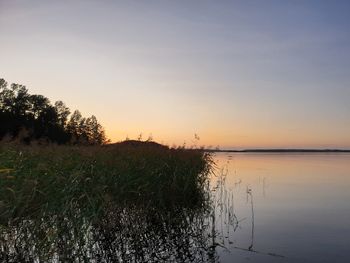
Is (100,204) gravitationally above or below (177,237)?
above

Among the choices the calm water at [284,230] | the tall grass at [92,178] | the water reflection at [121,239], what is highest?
the tall grass at [92,178]

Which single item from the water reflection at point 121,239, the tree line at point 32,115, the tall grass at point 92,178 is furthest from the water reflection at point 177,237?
the tree line at point 32,115

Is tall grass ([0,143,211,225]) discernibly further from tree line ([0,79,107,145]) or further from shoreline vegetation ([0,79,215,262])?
tree line ([0,79,107,145])

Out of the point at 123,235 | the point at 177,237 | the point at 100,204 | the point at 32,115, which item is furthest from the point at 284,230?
the point at 32,115

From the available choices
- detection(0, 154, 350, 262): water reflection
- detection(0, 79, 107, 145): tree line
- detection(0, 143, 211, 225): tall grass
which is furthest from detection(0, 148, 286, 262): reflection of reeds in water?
detection(0, 79, 107, 145): tree line

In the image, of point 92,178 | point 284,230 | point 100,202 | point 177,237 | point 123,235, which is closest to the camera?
point 100,202

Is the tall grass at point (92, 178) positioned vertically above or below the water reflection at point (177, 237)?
above

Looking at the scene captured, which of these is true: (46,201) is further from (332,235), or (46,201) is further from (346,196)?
(346,196)

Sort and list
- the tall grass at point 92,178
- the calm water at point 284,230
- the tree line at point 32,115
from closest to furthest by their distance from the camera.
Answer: the tall grass at point 92,178, the calm water at point 284,230, the tree line at point 32,115

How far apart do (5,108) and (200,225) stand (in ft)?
249

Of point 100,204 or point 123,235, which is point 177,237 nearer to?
point 123,235

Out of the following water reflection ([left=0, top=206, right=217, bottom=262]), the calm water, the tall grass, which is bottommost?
the calm water

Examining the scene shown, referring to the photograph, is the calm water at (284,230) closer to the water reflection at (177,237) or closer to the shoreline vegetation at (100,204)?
the water reflection at (177,237)

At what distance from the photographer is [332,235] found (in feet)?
60.2
